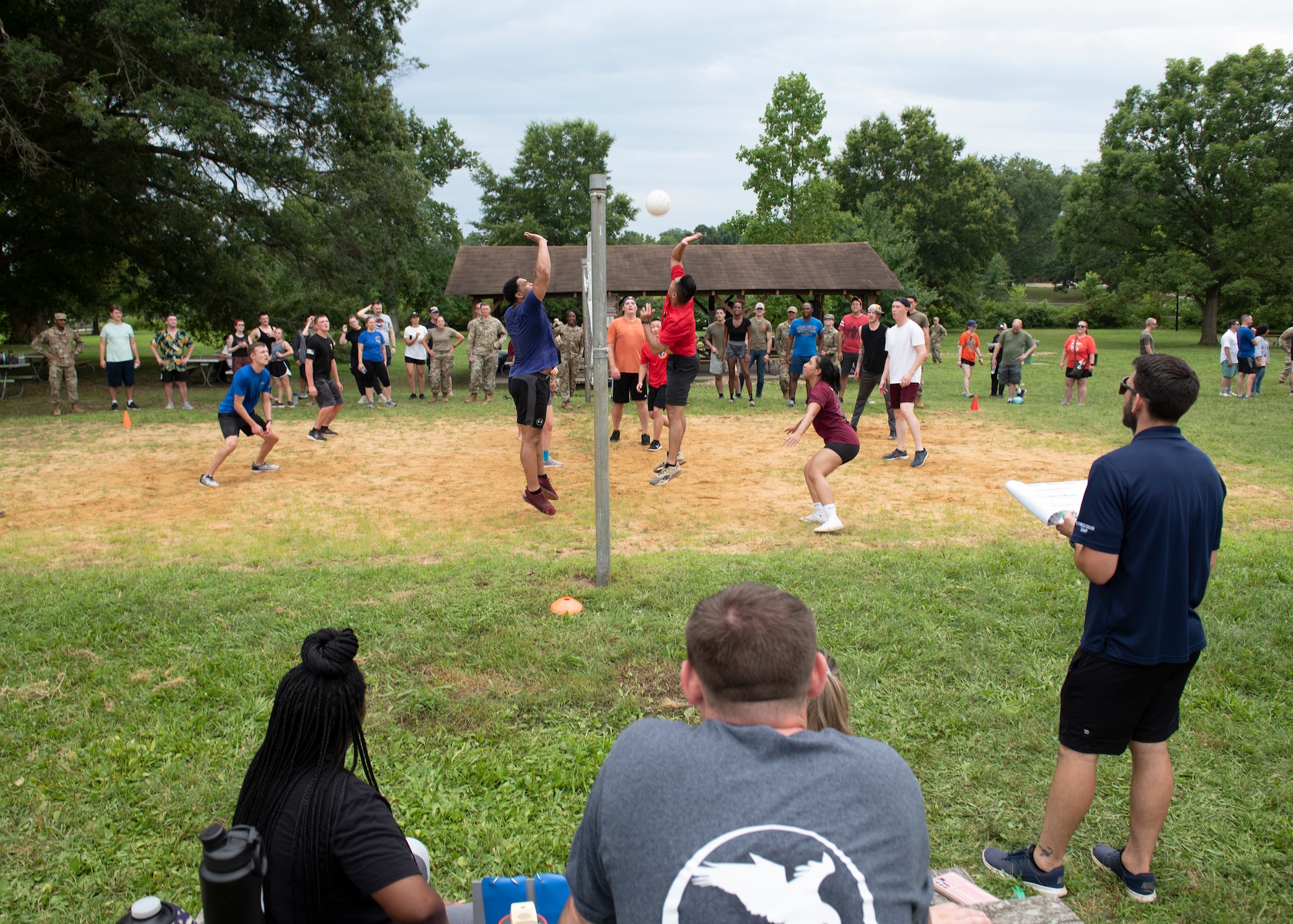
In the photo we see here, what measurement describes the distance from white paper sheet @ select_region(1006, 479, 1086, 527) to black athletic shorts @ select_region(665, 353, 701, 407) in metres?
6.63

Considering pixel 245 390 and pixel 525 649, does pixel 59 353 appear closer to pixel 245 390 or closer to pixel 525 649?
pixel 245 390

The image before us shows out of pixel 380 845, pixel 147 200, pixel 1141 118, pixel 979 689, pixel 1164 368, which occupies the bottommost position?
pixel 979 689

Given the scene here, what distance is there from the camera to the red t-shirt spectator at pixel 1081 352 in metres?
16.1

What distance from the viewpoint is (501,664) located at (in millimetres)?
4699

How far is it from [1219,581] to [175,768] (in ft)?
21.4

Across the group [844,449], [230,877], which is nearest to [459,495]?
[844,449]

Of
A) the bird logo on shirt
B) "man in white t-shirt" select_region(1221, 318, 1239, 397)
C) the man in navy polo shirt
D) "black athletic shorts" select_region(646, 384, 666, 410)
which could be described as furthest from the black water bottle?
"man in white t-shirt" select_region(1221, 318, 1239, 397)

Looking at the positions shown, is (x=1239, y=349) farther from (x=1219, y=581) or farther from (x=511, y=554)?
(x=511, y=554)

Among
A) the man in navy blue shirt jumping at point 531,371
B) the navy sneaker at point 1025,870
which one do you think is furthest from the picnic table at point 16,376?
the navy sneaker at point 1025,870

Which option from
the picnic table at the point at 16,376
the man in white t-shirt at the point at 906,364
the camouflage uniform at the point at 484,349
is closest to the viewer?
the man in white t-shirt at the point at 906,364

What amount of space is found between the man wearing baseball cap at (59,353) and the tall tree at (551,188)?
53.4m

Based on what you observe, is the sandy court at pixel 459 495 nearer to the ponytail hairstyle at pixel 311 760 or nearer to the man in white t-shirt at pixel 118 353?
the man in white t-shirt at pixel 118 353

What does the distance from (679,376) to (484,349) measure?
8932 mm

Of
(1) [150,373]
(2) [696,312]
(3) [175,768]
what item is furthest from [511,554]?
(2) [696,312]
